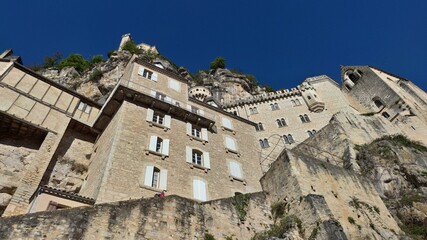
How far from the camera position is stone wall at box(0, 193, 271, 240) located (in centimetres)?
884

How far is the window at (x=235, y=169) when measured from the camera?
756 inches

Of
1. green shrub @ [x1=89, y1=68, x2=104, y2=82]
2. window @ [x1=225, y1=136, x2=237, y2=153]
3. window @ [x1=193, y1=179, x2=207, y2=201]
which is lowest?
window @ [x1=193, y1=179, x2=207, y2=201]

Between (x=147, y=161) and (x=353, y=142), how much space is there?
1730 centimetres

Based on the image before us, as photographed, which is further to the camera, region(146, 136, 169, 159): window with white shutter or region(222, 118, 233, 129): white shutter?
region(222, 118, 233, 129): white shutter

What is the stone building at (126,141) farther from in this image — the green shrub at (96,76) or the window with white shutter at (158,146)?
the green shrub at (96,76)

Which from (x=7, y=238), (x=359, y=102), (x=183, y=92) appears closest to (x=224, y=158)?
(x=183, y=92)

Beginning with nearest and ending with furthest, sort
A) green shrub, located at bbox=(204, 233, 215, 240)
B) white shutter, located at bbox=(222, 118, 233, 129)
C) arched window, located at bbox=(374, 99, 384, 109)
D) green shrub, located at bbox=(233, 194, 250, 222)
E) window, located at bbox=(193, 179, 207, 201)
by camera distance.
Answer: green shrub, located at bbox=(204, 233, 215, 240) < green shrub, located at bbox=(233, 194, 250, 222) < window, located at bbox=(193, 179, 207, 201) < white shutter, located at bbox=(222, 118, 233, 129) < arched window, located at bbox=(374, 99, 384, 109)

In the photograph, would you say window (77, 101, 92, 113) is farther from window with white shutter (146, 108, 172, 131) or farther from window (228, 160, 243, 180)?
window (228, 160, 243, 180)

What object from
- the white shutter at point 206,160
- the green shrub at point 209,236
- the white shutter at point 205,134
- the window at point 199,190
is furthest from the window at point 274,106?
the green shrub at point 209,236

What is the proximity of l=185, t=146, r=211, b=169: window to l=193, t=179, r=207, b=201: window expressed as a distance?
1.29 metres

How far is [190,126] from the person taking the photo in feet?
69.5

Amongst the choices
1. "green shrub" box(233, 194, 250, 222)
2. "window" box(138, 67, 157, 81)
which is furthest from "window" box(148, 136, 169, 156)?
"window" box(138, 67, 157, 81)

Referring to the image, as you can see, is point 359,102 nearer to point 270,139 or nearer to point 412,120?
point 412,120

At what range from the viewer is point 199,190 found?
54.4 feet
